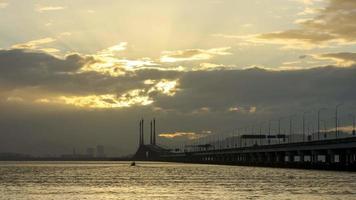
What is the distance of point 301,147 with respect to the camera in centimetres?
19400

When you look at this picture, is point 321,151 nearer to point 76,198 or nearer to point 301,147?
point 301,147

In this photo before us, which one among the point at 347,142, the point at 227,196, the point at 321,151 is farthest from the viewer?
the point at 321,151

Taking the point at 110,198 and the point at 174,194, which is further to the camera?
the point at 174,194

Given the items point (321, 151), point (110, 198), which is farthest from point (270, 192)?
point (321, 151)

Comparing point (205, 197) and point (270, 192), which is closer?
point (205, 197)

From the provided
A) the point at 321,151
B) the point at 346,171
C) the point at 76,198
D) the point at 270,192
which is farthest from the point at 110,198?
the point at 321,151

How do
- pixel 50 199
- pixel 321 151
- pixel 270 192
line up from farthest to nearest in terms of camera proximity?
pixel 321 151
pixel 270 192
pixel 50 199

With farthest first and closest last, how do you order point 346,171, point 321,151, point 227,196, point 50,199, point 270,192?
point 321,151, point 346,171, point 270,192, point 227,196, point 50,199

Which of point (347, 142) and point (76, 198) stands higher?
point (347, 142)

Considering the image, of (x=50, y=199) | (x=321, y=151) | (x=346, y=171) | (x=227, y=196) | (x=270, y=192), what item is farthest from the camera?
(x=321, y=151)

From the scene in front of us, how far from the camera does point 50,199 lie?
7425 cm

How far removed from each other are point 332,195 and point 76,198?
28.7 m

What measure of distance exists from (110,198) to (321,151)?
11961cm

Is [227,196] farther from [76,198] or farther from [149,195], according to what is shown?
[76,198]
